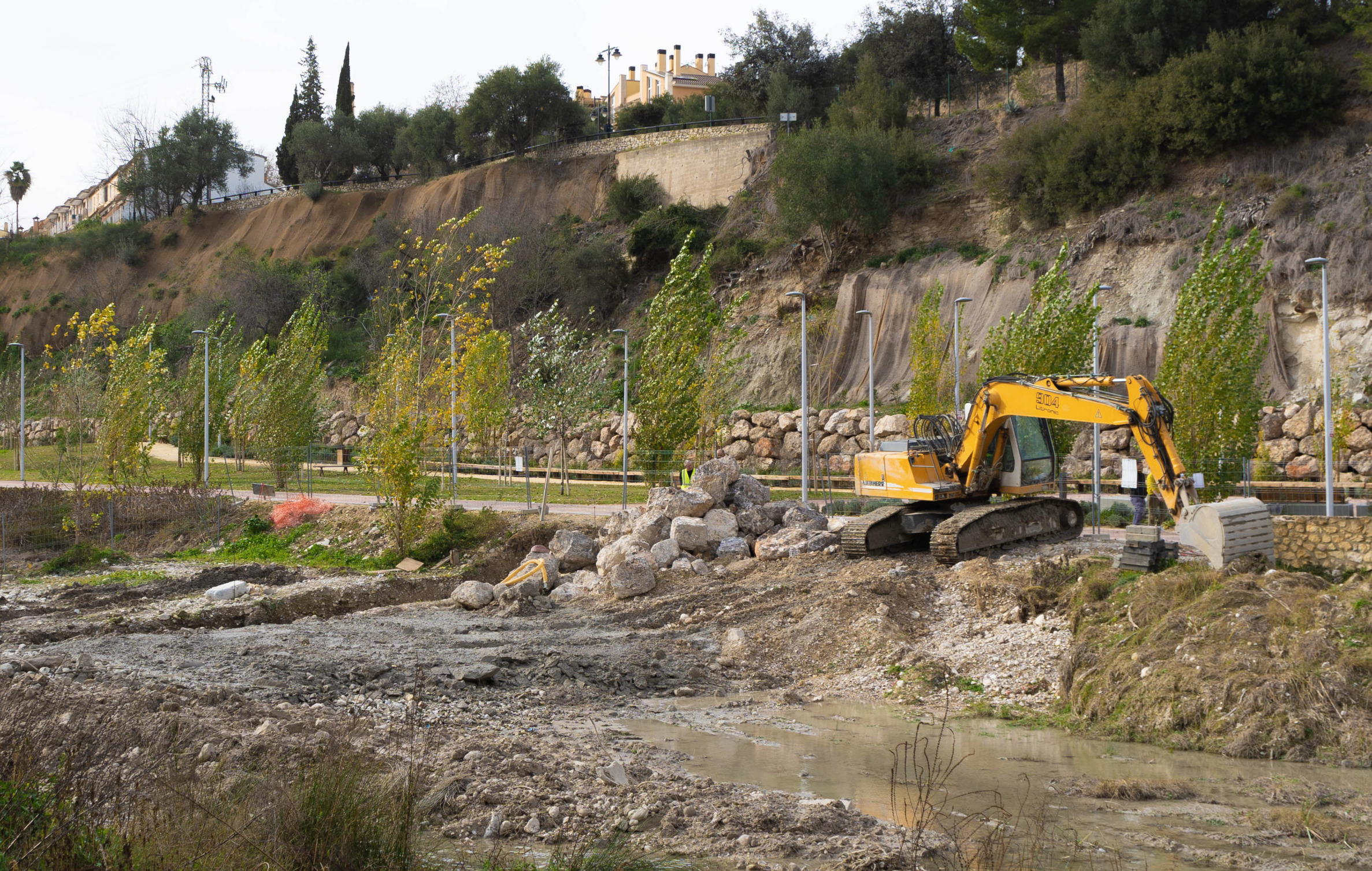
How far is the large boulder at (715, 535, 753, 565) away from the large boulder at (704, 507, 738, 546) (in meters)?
0.18

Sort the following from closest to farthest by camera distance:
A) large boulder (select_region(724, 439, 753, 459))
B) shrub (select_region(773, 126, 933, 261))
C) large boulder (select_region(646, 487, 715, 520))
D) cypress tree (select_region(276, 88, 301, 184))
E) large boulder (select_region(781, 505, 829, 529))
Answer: large boulder (select_region(646, 487, 715, 520)) → large boulder (select_region(781, 505, 829, 529)) → large boulder (select_region(724, 439, 753, 459)) → shrub (select_region(773, 126, 933, 261)) → cypress tree (select_region(276, 88, 301, 184))

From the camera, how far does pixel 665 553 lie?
1773cm

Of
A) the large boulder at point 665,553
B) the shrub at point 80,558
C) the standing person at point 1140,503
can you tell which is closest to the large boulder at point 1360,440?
the standing person at point 1140,503

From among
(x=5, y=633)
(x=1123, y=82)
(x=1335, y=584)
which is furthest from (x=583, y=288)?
(x=1335, y=584)

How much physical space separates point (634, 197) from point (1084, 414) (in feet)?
161

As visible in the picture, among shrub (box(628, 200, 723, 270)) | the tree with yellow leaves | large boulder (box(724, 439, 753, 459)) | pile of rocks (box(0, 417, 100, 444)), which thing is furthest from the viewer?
shrub (box(628, 200, 723, 270))

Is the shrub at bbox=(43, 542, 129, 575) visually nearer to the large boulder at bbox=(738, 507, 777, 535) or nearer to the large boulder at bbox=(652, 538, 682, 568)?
the large boulder at bbox=(652, 538, 682, 568)

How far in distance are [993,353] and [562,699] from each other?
2014 cm

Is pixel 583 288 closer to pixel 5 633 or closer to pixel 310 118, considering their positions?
pixel 310 118

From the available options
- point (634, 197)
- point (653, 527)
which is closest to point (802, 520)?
point (653, 527)

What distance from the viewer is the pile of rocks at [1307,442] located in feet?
97.1

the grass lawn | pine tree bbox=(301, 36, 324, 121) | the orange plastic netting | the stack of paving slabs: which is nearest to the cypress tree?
pine tree bbox=(301, 36, 324, 121)

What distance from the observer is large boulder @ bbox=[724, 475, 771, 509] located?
64.1 ft

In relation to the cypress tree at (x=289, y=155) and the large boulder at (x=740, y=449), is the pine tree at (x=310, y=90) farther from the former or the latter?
the large boulder at (x=740, y=449)
